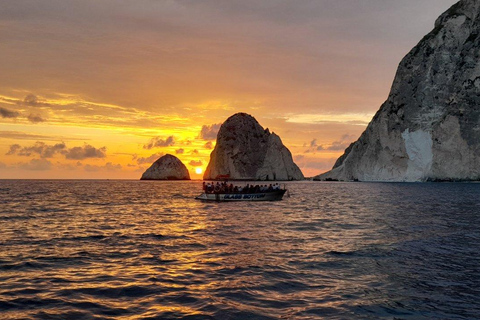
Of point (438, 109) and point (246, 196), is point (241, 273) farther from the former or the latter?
point (438, 109)

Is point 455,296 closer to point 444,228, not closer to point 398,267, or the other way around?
point 398,267

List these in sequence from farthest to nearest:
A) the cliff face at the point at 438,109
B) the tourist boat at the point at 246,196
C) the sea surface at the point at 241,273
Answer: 1. the cliff face at the point at 438,109
2. the tourist boat at the point at 246,196
3. the sea surface at the point at 241,273

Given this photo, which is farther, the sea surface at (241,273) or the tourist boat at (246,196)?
the tourist boat at (246,196)

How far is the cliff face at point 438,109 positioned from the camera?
4998 inches

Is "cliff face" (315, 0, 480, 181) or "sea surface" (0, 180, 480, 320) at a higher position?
"cliff face" (315, 0, 480, 181)

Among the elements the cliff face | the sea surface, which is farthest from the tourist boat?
the cliff face

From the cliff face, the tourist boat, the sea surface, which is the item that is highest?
the cliff face

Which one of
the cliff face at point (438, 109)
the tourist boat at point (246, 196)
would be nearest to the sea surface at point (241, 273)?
the tourist boat at point (246, 196)

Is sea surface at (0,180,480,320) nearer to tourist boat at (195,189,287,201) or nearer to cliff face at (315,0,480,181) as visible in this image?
tourist boat at (195,189,287,201)

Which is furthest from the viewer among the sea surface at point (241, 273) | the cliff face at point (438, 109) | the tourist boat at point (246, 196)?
the cliff face at point (438, 109)

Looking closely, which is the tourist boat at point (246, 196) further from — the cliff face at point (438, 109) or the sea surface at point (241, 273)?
the cliff face at point (438, 109)

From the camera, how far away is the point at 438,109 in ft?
429

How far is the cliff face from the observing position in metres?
127

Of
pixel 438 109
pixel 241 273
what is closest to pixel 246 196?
pixel 241 273
